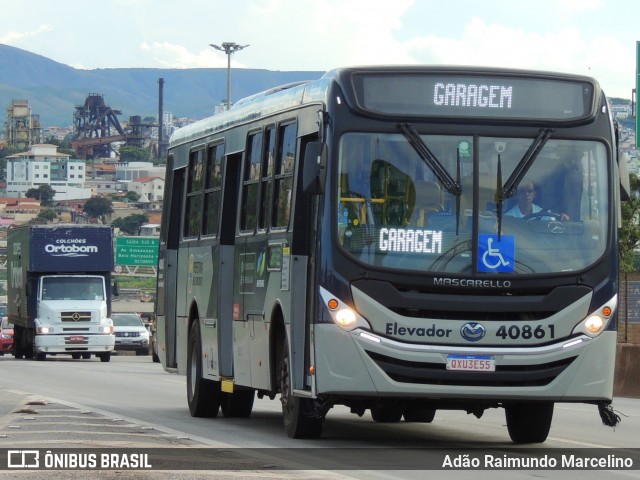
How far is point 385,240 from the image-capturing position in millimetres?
13586

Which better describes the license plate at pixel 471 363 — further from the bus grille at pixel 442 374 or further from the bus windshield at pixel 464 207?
the bus windshield at pixel 464 207

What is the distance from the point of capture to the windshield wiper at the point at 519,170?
44.8 ft

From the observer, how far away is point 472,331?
1344cm

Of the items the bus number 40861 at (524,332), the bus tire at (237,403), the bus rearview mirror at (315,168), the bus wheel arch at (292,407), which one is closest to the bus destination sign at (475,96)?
the bus rearview mirror at (315,168)

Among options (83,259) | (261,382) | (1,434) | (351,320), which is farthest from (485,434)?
(83,259)

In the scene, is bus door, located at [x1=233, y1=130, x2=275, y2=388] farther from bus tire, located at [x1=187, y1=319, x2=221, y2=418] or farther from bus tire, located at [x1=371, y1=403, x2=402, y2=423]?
bus tire, located at [x1=371, y1=403, x2=402, y2=423]

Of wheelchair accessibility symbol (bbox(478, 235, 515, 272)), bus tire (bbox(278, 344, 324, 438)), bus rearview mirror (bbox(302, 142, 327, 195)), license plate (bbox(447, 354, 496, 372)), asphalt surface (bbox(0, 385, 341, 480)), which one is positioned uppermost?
bus rearview mirror (bbox(302, 142, 327, 195))

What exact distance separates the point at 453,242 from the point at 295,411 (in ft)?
7.03

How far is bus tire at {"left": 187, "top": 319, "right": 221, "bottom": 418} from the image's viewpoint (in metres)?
18.2

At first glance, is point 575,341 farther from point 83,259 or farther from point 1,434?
point 83,259

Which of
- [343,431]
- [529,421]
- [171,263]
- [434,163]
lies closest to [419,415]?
[343,431]

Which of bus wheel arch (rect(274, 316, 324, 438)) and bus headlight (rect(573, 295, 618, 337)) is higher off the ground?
bus headlight (rect(573, 295, 618, 337))

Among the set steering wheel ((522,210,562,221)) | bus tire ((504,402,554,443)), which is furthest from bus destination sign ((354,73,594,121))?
bus tire ((504,402,554,443))

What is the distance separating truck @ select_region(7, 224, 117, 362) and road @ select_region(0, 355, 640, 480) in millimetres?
20206
